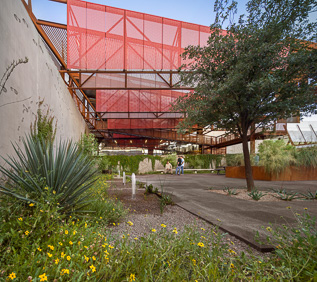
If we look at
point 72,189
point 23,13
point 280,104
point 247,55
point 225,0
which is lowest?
point 72,189

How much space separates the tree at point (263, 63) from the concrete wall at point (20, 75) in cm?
412

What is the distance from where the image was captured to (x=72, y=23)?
7.62m

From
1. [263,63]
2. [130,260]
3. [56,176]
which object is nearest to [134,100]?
[263,63]

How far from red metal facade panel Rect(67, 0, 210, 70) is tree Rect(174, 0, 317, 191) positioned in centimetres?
352

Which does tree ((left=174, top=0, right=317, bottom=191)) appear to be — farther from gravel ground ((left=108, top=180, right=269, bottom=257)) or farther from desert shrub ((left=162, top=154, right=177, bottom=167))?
desert shrub ((left=162, top=154, right=177, bottom=167))

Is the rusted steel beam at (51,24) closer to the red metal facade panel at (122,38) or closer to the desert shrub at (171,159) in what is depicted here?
the red metal facade panel at (122,38)

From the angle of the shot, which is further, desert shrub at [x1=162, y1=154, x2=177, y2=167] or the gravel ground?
desert shrub at [x1=162, y1=154, x2=177, y2=167]

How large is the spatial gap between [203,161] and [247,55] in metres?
17.4

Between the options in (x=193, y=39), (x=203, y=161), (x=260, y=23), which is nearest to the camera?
(x=260, y=23)

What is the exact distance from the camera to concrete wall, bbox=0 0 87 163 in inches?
132

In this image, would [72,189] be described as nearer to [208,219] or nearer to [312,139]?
[208,219]

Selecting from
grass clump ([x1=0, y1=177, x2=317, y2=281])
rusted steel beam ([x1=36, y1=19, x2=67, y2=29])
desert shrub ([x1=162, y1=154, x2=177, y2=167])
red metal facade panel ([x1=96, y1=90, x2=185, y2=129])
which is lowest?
grass clump ([x1=0, y1=177, x2=317, y2=281])

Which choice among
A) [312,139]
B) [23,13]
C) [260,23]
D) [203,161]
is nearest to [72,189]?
[23,13]

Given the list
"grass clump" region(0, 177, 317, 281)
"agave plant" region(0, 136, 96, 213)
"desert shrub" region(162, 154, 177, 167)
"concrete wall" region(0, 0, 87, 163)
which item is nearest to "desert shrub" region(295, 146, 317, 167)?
"grass clump" region(0, 177, 317, 281)
